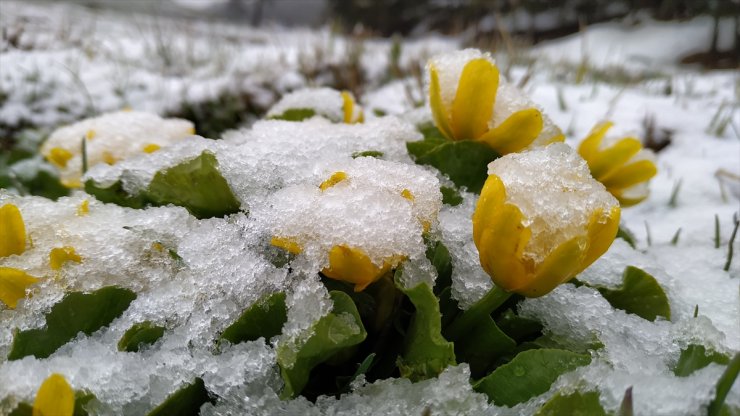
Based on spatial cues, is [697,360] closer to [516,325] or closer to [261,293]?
[516,325]

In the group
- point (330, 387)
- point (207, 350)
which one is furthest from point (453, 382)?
point (207, 350)

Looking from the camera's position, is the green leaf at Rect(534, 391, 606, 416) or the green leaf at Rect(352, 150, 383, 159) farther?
the green leaf at Rect(352, 150, 383, 159)

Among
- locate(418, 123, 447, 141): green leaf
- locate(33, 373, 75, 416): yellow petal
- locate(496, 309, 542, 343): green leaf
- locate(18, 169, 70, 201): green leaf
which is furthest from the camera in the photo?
locate(18, 169, 70, 201): green leaf

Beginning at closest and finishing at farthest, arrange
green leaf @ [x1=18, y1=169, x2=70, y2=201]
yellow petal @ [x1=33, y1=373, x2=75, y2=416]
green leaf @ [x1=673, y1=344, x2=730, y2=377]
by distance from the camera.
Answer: yellow petal @ [x1=33, y1=373, x2=75, y2=416], green leaf @ [x1=673, y1=344, x2=730, y2=377], green leaf @ [x1=18, y1=169, x2=70, y2=201]

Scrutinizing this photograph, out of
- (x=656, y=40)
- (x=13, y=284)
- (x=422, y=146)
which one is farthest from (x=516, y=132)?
(x=656, y=40)

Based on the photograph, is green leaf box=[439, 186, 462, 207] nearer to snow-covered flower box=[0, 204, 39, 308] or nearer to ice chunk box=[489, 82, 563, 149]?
ice chunk box=[489, 82, 563, 149]

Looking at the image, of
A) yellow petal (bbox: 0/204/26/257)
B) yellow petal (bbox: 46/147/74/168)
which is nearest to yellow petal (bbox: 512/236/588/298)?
yellow petal (bbox: 0/204/26/257)

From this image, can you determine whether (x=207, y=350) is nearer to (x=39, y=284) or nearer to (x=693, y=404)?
(x=39, y=284)

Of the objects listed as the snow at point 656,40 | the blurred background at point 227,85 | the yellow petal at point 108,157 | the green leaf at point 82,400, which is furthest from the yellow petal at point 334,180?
the snow at point 656,40
